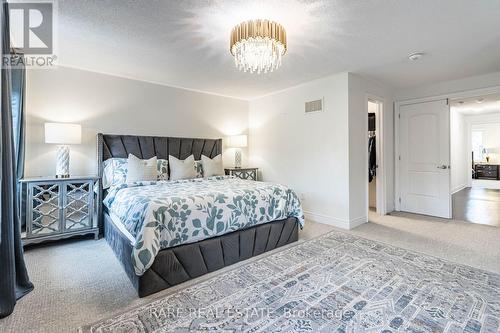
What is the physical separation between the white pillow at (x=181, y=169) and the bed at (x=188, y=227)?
513 mm

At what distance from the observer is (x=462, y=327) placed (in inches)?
62.7

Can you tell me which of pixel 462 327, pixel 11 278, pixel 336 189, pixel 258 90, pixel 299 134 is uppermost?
pixel 258 90

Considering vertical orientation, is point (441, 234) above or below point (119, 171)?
below

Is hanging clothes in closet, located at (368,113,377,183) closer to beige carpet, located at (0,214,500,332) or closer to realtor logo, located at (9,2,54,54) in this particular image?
beige carpet, located at (0,214,500,332)

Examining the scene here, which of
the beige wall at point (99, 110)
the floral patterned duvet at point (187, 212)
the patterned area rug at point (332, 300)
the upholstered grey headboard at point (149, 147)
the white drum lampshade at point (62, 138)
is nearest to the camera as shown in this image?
the patterned area rug at point (332, 300)

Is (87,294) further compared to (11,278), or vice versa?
(87,294)

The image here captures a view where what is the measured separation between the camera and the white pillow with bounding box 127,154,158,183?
334cm

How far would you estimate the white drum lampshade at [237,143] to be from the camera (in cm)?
499

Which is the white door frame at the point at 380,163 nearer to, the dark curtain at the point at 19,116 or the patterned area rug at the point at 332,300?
the patterned area rug at the point at 332,300

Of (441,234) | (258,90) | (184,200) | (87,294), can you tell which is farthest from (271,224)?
(258,90)

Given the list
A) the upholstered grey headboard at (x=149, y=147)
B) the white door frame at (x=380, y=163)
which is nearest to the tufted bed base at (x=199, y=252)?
the upholstered grey headboard at (x=149, y=147)

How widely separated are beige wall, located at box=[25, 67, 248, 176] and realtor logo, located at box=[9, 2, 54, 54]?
1.79ft

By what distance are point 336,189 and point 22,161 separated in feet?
14.2

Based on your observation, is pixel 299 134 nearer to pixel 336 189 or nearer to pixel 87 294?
pixel 336 189
